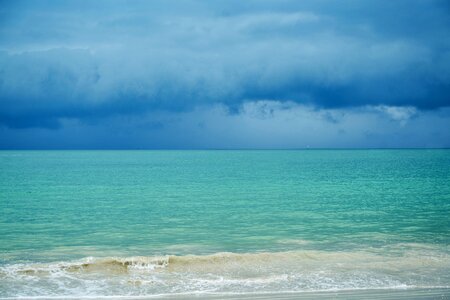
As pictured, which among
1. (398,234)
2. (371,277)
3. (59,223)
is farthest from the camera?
(59,223)

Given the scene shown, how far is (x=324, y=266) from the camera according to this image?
17.1 meters

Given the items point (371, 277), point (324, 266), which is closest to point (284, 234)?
point (324, 266)

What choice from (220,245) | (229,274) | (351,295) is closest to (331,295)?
(351,295)

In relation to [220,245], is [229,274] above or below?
above

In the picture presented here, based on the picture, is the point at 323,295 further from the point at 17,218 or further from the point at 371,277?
the point at 17,218

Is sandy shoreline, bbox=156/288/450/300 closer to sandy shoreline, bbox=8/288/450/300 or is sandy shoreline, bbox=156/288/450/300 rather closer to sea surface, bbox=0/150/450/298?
sandy shoreline, bbox=8/288/450/300

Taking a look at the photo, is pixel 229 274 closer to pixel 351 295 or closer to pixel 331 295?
pixel 331 295

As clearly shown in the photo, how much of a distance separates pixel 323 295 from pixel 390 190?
40861 mm

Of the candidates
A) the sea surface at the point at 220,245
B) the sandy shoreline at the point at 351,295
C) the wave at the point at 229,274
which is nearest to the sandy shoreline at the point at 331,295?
the sandy shoreline at the point at 351,295

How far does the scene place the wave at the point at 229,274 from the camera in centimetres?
1442

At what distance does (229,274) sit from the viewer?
16.1 meters

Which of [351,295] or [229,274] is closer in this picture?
[351,295]

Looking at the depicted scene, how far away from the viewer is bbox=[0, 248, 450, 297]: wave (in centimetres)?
1442

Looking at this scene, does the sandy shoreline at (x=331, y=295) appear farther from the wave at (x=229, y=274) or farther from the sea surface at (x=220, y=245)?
the wave at (x=229, y=274)
